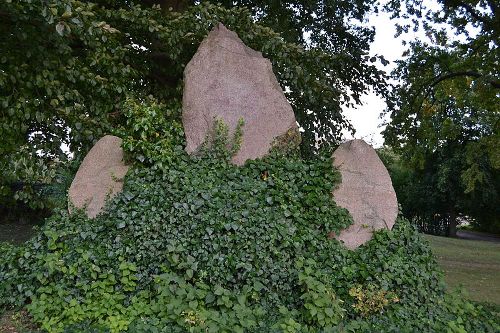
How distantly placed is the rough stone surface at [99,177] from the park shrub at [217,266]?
7.7 inches

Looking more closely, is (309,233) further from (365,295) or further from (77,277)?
(77,277)

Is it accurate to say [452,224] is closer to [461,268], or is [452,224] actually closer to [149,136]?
[461,268]

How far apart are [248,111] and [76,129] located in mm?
2369

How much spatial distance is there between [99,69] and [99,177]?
2318mm

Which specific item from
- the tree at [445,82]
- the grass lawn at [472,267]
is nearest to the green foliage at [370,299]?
the grass lawn at [472,267]

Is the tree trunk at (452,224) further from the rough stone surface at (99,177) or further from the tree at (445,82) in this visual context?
the rough stone surface at (99,177)

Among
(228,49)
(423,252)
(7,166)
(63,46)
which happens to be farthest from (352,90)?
(7,166)

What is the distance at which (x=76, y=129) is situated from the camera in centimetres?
662

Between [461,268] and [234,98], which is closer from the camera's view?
[234,98]

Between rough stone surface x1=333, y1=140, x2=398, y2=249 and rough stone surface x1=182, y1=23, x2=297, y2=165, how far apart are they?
2.56 feet

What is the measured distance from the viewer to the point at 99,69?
7.34m

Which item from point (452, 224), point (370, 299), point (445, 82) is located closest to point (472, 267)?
point (445, 82)

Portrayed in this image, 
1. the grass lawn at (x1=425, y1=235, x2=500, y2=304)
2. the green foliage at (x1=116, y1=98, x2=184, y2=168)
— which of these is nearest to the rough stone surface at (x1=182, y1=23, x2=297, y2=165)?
the green foliage at (x1=116, y1=98, x2=184, y2=168)

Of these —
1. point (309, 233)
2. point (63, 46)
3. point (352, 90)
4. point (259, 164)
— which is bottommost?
point (309, 233)
